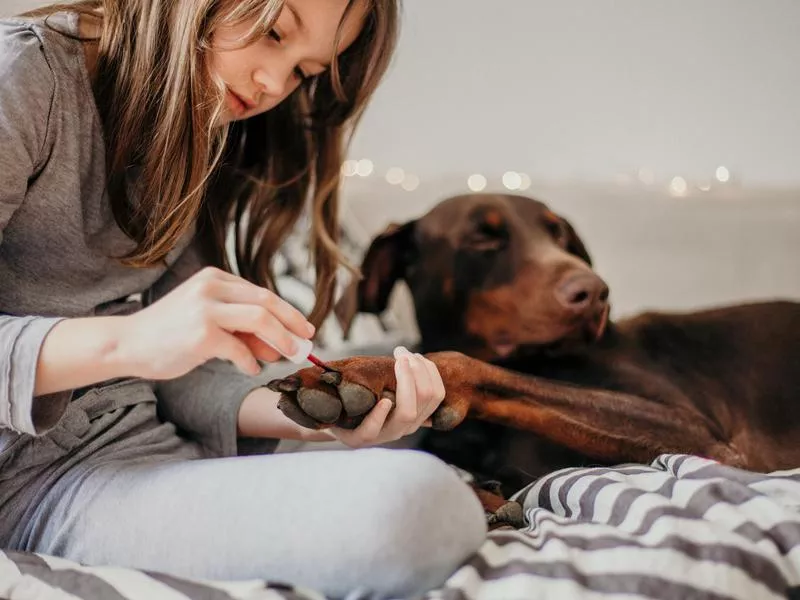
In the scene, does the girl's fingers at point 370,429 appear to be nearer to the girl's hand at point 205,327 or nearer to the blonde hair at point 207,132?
the girl's hand at point 205,327

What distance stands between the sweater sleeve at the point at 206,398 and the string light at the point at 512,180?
555mm

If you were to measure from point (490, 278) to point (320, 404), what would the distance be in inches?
16.9

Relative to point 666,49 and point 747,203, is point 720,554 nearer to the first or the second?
point 747,203

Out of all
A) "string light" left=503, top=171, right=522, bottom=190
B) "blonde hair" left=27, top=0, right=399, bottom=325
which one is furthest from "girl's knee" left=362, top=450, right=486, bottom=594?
"string light" left=503, top=171, right=522, bottom=190

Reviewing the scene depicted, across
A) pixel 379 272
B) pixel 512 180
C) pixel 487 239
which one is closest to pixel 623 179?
pixel 512 180

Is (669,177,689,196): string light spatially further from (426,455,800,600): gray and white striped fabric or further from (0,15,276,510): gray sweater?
(0,15,276,510): gray sweater

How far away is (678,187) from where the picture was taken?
1.37 m

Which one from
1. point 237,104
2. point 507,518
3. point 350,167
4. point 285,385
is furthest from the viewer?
point 350,167

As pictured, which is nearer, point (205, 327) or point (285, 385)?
point (205, 327)

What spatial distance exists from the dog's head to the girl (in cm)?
12

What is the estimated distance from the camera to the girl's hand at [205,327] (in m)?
0.70

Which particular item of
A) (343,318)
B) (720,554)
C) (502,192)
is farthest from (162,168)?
(720,554)

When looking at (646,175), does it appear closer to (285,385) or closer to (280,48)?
(280,48)

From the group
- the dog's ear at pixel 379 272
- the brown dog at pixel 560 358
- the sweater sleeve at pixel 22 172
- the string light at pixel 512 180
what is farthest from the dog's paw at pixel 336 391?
the string light at pixel 512 180
